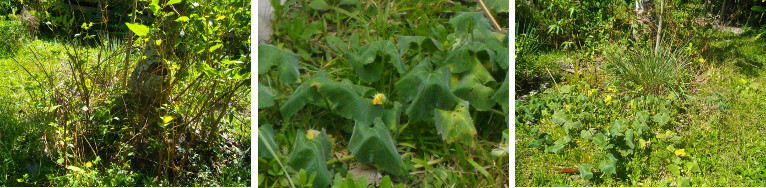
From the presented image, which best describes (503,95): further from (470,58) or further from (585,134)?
(585,134)

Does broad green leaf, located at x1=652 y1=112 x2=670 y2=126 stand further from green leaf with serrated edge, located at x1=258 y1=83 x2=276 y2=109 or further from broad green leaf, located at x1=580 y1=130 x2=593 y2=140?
green leaf with serrated edge, located at x1=258 y1=83 x2=276 y2=109

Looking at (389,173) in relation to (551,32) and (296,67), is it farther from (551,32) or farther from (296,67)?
(551,32)

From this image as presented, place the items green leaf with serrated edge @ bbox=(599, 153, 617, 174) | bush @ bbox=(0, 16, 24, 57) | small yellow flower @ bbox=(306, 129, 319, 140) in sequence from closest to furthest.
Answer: small yellow flower @ bbox=(306, 129, 319, 140) < green leaf with serrated edge @ bbox=(599, 153, 617, 174) < bush @ bbox=(0, 16, 24, 57)

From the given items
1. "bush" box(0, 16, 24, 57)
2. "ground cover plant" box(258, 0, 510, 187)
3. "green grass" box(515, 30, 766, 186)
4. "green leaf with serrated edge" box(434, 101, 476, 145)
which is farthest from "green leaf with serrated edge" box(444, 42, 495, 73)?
"bush" box(0, 16, 24, 57)

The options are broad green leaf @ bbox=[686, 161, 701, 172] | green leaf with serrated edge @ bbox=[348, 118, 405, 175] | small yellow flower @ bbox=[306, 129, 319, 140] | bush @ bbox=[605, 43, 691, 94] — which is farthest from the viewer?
bush @ bbox=[605, 43, 691, 94]

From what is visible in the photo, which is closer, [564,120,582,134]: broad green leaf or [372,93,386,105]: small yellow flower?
[372,93,386,105]: small yellow flower

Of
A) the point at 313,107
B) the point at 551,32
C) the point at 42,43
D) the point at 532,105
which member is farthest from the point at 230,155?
the point at 551,32

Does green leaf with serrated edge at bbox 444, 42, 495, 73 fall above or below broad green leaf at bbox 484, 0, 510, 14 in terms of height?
below
